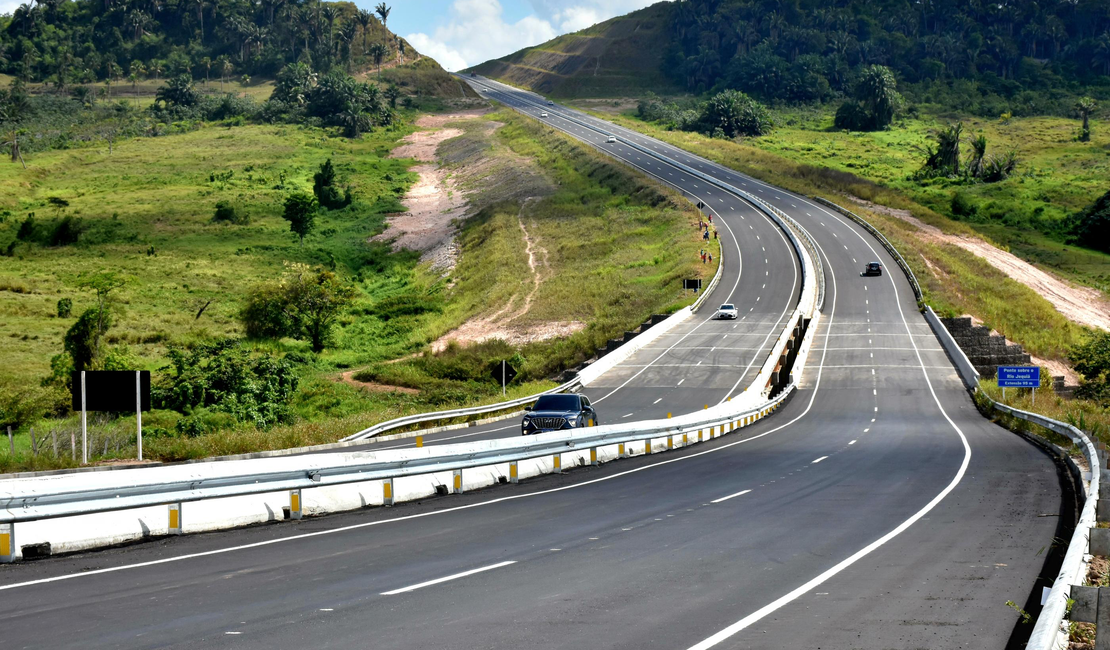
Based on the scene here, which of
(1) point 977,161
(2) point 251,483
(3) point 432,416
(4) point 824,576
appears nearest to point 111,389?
(2) point 251,483

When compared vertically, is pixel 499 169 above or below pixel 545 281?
above

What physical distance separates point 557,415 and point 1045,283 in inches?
2536

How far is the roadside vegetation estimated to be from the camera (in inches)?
1689

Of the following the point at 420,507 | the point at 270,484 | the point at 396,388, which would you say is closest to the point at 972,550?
the point at 420,507

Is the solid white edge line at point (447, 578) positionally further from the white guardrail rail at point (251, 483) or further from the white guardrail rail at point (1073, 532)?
the white guardrail rail at point (1073, 532)

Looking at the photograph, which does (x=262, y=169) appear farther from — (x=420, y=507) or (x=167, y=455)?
(x=420, y=507)

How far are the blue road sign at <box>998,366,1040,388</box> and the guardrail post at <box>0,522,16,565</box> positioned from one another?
42.3 meters

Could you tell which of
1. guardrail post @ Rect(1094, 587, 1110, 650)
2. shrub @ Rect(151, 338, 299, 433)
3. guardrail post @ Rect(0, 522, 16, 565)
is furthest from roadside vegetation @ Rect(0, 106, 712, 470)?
guardrail post @ Rect(1094, 587, 1110, 650)

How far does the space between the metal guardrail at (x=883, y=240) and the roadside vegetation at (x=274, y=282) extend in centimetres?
1630

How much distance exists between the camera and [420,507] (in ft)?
56.3

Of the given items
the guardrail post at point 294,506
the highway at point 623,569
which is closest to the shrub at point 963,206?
the highway at point 623,569

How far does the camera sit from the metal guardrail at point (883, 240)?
248 ft

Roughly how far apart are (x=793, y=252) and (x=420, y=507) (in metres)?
75.1

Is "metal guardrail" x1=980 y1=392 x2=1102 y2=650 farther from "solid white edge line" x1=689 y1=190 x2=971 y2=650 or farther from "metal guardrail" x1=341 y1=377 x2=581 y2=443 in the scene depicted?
"metal guardrail" x1=341 y1=377 x2=581 y2=443
